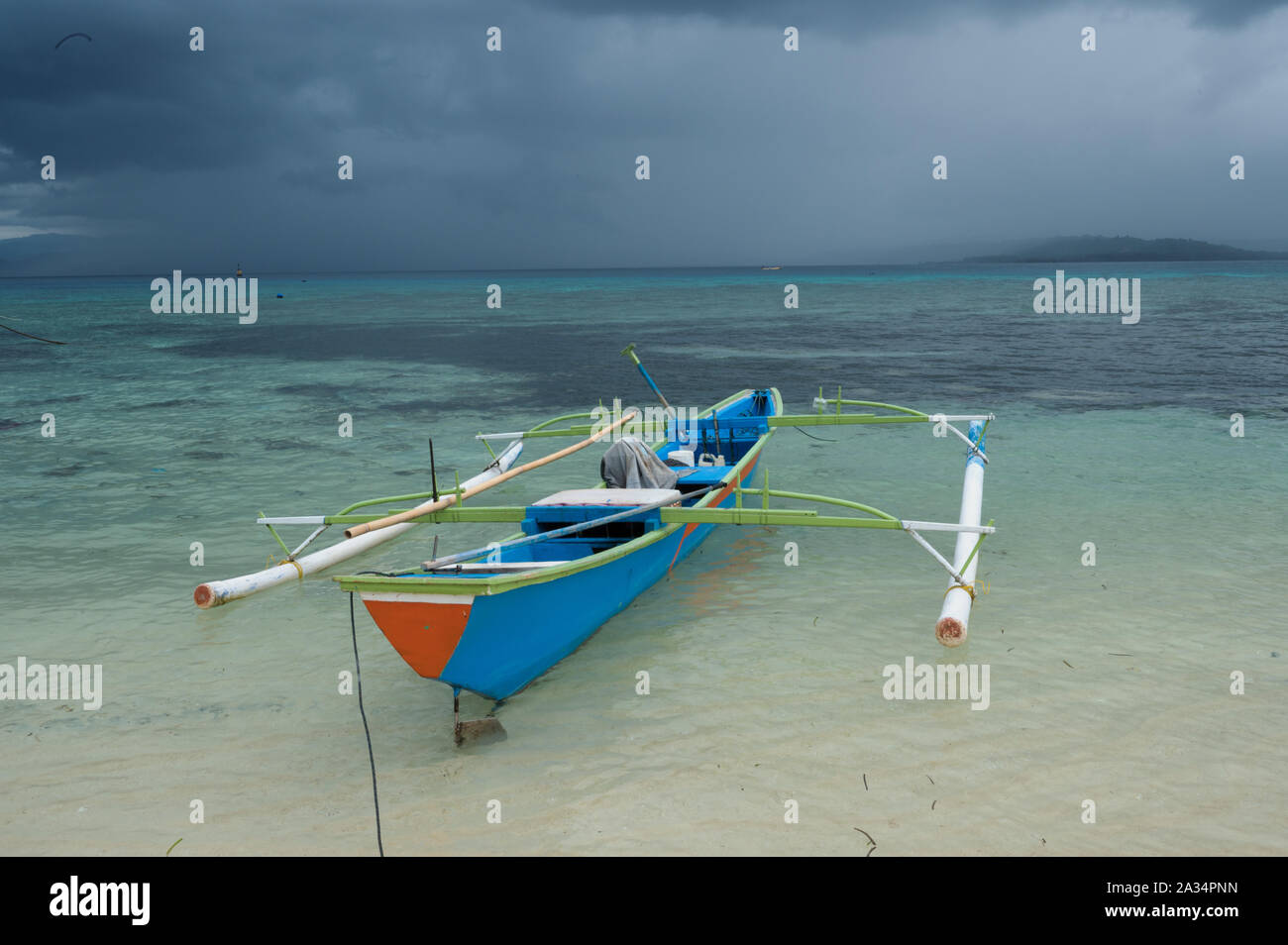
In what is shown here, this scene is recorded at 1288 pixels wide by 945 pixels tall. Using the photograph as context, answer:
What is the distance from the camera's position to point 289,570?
7.90m

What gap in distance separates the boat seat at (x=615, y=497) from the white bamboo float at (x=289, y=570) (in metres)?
1.81

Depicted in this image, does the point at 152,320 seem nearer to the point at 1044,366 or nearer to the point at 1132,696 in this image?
the point at 1044,366

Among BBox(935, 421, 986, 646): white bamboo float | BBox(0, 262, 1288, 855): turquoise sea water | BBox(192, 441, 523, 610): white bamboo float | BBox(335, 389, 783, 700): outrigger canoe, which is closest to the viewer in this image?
BBox(0, 262, 1288, 855): turquoise sea water

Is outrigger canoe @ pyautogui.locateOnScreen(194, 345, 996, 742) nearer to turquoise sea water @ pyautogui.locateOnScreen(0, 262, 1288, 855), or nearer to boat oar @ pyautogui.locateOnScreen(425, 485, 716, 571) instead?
boat oar @ pyautogui.locateOnScreen(425, 485, 716, 571)

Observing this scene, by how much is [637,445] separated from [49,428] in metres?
13.8

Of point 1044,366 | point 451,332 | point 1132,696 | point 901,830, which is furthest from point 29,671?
point 451,332

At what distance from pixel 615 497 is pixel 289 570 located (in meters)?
3.07

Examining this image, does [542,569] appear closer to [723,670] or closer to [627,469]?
[723,670]

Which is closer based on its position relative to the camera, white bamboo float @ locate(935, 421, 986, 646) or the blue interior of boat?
white bamboo float @ locate(935, 421, 986, 646)

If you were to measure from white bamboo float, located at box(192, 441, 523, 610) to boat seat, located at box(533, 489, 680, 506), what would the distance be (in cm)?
181

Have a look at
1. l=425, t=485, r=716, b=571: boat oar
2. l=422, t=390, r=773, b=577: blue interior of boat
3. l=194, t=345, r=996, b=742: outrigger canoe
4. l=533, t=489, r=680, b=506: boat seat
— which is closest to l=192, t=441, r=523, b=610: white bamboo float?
l=194, t=345, r=996, b=742: outrigger canoe

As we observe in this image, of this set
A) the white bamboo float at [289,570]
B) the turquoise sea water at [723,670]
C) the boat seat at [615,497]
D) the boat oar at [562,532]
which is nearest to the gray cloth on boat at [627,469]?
the boat seat at [615,497]

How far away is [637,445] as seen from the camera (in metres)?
7.89

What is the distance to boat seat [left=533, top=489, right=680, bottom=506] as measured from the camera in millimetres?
6898
